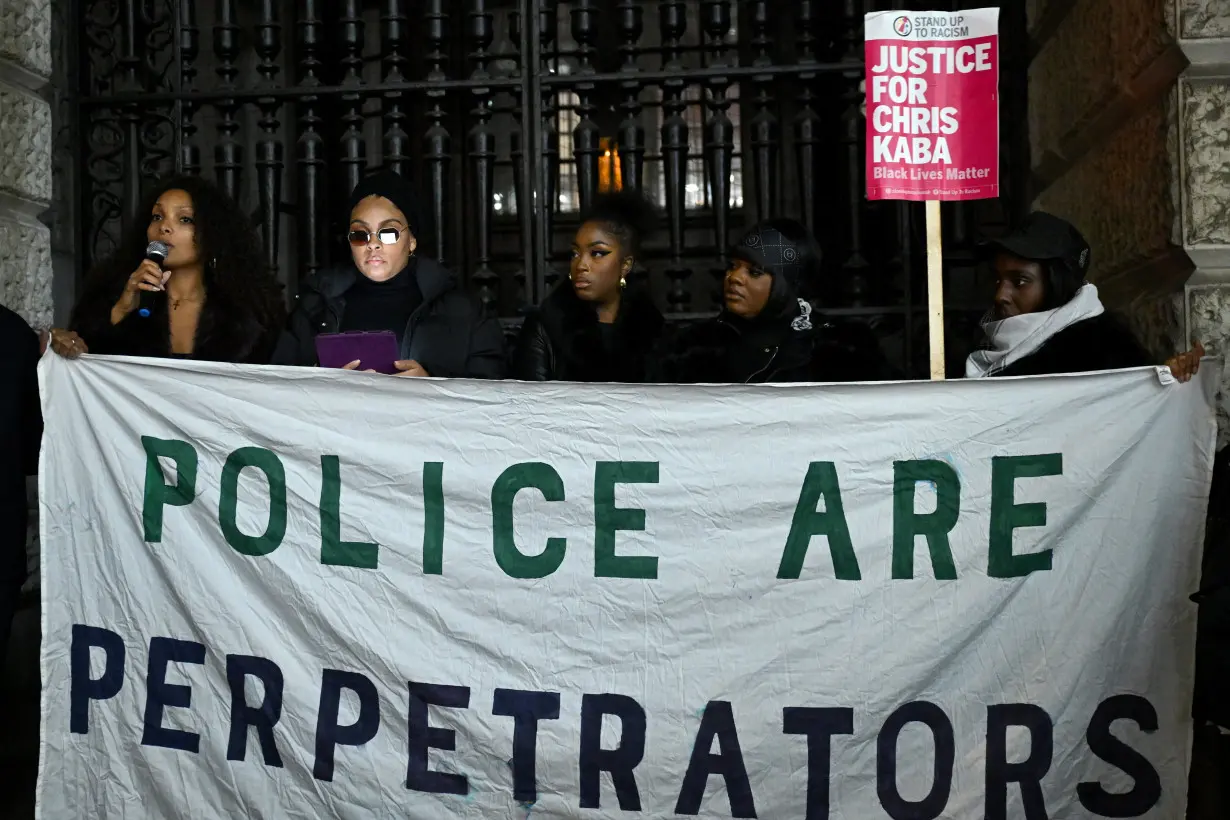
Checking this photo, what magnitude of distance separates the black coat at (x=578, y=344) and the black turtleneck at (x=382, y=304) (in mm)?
435

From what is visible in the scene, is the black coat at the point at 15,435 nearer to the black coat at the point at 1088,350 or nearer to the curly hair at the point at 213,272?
the curly hair at the point at 213,272

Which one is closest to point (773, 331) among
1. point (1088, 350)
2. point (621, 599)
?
point (1088, 350)

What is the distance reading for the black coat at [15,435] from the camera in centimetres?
366

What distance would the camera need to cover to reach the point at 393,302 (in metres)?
4.03

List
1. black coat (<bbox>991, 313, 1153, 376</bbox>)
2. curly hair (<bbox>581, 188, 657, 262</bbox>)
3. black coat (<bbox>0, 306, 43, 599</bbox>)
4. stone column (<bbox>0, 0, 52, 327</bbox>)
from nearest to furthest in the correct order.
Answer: black coat (<bbox>0, 306, 43, 599</bbox>) → black coat (<bbox>991, 313, 1153, 376</bbox>) → curly hair (<bbox>581, 188, 657, 262</bbox>) → stone column (<bbox>0, 0, 52, 327</bbox>)

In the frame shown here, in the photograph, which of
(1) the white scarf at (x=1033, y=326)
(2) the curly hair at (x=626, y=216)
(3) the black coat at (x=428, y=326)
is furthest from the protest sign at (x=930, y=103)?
(3) the black coat at (x=428, y=326)

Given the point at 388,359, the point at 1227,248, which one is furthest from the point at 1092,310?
the point at 388,359

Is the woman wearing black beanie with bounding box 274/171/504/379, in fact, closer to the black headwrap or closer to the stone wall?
the black headwrap

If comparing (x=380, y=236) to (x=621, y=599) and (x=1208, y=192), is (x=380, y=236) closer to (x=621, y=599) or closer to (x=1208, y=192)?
(x=621, y=599)

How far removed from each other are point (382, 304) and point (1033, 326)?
184 centimetres

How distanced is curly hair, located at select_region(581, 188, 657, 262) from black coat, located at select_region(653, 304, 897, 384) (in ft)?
1.12

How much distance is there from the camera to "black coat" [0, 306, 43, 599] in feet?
12.0

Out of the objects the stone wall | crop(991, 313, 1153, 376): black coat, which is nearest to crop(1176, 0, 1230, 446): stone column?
the stone wall

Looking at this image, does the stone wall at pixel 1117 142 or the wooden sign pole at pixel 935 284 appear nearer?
the wooden sign pole at pixel 935 284
